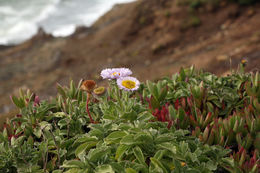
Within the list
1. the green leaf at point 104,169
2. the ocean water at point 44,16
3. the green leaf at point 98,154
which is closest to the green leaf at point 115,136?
the green leaf at point 98,154

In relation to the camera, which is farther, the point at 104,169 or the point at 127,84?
the point at 127,84

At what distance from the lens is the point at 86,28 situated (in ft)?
60.8

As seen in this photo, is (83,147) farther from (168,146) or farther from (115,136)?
(168,146)

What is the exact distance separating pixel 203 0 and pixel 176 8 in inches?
52.8

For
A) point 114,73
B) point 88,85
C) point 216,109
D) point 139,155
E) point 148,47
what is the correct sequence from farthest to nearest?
point 148,47
point 216,109
point 88,85
point 114,73
point 139,155

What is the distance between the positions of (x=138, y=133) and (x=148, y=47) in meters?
11.0

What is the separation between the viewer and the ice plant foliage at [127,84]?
1871 mm

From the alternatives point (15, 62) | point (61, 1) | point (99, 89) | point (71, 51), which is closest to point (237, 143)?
point (99, 89)

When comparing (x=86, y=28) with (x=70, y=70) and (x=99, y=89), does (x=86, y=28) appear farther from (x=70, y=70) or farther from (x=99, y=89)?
(x=99, y=89)

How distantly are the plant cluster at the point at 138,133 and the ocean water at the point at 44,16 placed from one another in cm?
2423

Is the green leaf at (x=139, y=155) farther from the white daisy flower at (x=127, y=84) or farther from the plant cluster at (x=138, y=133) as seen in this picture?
the white daisy flower at (x=127, y=84)

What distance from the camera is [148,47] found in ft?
41.0

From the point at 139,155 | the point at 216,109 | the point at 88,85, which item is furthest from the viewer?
the point at 216,109

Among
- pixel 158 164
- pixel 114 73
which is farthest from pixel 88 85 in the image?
pixel 158 164
